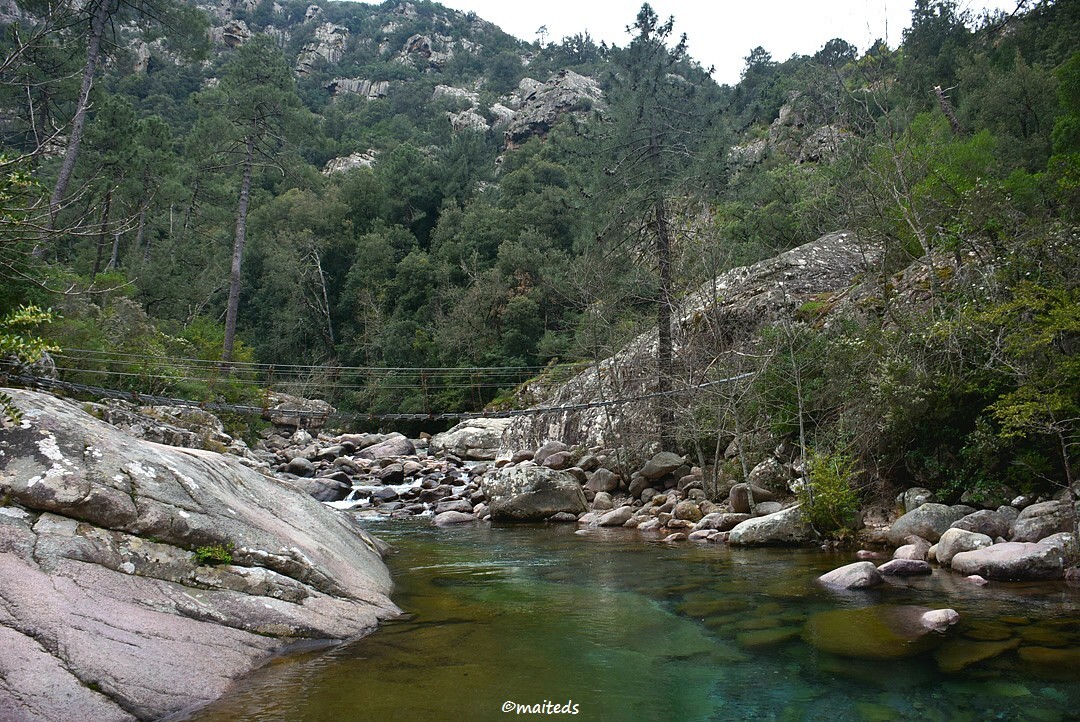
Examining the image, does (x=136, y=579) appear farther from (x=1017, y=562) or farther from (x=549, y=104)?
(x=549, y=104)

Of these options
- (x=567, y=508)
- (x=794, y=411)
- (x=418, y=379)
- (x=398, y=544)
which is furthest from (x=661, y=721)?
(x=418, y=379)

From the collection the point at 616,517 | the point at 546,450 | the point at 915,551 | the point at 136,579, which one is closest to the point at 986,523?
the point at 915,551

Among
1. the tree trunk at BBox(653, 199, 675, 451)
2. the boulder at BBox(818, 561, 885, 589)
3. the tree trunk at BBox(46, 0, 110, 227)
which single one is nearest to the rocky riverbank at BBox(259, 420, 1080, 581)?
the boulder at BBox(818, 561, 885, 589)

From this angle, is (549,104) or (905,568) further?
(549,104)

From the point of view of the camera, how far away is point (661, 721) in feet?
10.0

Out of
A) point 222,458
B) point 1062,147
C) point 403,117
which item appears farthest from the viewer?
point 403,117

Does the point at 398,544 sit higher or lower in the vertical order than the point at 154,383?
lower

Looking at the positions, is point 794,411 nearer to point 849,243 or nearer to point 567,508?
point 567,508

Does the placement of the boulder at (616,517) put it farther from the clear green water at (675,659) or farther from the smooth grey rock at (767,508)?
the clear green water at (675,659)

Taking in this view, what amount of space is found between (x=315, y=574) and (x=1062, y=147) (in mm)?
13512

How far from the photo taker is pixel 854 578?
5.48 metres

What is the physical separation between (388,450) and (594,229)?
912cm

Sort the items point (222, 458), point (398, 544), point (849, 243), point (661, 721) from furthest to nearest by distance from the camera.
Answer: point (849, 243), point (398, 544), point (222, 458), point (661, 721)

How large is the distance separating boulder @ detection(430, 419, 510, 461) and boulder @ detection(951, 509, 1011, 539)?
1376 centimetres
